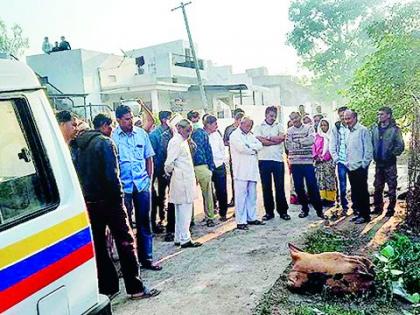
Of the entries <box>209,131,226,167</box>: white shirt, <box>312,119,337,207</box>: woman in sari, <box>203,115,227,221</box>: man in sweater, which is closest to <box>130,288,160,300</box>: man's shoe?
<box>203,115,227,221</box>: man in sweater

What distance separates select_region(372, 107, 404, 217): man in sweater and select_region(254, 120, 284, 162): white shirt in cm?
145

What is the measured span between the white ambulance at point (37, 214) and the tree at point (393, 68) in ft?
22.2

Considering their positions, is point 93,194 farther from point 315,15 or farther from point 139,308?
point 315,15

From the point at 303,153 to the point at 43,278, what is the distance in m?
5.88

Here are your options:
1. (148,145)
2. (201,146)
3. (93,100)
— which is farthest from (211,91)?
(148,145)

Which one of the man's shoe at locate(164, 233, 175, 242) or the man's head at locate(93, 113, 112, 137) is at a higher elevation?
the man's head at locate(93, 113, 112, 137)

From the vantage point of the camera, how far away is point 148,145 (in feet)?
17.8

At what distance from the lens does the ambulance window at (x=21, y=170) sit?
2.19 metres

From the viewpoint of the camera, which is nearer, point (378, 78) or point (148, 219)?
point (148, 219)

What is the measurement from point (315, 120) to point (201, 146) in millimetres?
3534

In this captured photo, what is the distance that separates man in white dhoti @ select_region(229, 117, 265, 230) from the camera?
721 cm

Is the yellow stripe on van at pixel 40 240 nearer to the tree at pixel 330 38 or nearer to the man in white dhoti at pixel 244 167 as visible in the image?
the man in white dhoti at pixel 244 167

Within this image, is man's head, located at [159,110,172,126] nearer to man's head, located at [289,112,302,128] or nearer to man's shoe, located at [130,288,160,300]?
man's head, located at [289,112,302,128]

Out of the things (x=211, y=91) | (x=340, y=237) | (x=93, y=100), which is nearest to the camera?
(x=340, y=237)
